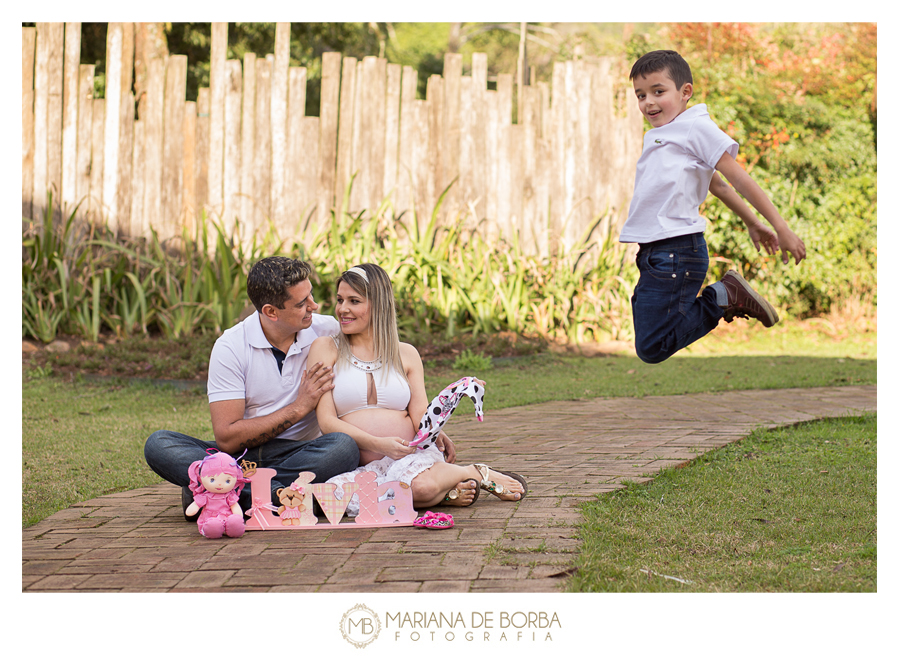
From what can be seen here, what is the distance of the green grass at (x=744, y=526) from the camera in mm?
2482

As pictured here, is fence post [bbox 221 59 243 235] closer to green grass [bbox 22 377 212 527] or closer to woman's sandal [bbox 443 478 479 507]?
green grass [bbox 22 377 212 527]

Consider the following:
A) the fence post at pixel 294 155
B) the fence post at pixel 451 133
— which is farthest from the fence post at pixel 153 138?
the fence post at pixel 451 133

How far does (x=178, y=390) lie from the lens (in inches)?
241

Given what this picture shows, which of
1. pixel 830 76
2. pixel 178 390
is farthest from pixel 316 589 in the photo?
pixel 830 76

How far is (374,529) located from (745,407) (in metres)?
3.11

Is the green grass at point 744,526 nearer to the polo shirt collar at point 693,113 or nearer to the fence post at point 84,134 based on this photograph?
the polo shirt collar at point 693,113

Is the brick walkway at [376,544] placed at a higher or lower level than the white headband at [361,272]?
lower

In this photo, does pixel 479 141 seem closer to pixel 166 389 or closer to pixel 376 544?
pixel 166 389

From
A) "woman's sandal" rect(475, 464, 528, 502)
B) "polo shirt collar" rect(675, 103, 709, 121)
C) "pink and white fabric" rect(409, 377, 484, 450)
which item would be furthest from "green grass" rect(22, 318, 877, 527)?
"polo shirt collar" rect(675, 103, 709, 121)

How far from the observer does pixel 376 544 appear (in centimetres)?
286

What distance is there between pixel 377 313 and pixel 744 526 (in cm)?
159

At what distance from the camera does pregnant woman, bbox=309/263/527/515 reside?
3252 millimetres

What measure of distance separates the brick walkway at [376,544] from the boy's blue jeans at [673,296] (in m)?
0.66
